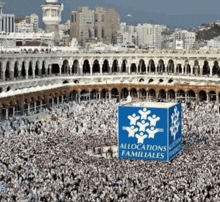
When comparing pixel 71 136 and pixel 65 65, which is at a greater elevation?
pixel 65 65

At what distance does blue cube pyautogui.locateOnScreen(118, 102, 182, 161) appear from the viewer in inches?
869

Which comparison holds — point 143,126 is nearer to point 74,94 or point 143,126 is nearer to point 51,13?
point 74,94

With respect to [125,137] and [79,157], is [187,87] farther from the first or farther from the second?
[79,157]

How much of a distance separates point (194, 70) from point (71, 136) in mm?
24320

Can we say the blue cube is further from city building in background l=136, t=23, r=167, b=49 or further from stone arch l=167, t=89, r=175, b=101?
city building in background l=136, t=23, r=167, b=49

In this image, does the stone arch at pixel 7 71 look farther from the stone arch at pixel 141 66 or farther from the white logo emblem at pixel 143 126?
the white logo emblem at pixel 143 126

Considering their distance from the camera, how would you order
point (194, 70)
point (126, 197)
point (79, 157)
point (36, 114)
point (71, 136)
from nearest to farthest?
point (126, 197) < point (79, 157) < point (71, 136) < point (36, 114) < point (194, 70)

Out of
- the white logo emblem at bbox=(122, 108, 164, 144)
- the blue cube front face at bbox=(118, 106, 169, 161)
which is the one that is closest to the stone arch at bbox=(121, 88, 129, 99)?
the blue cube front face at bbox=(118, 106, 169, 161)

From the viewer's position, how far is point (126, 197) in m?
15.6

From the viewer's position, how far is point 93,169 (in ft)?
61.9

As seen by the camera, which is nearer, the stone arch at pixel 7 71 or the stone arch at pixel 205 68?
the stone arch at pixel 7 71

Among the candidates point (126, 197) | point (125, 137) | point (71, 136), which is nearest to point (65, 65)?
point (71, 136)

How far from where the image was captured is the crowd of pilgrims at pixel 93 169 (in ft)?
51.2

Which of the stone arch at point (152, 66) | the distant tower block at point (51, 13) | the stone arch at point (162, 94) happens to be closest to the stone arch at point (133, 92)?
the stone arch at point (162, 94)
